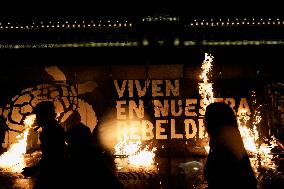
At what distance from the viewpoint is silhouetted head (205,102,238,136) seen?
3217 millimetres

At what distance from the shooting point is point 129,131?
1091 centimetres

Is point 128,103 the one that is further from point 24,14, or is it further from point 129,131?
point 24,14

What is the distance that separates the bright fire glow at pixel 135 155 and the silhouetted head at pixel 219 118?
5.20 metres

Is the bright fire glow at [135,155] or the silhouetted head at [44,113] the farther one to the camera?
the bright fire glow at [135,155]

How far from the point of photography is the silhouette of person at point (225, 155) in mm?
3037

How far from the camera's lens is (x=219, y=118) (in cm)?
323

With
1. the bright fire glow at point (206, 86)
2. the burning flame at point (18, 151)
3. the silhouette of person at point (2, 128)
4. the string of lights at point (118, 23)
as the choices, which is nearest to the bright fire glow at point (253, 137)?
the bright fire glow at point (206, 86)

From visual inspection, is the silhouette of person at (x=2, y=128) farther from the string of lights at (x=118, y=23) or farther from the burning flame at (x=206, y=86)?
the burning flame at (x=206, y=86)

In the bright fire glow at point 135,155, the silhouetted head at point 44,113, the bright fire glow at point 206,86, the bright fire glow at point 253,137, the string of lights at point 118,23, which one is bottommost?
the bright fire glow at point 135,155

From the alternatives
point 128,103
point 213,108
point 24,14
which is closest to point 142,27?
point 128,103

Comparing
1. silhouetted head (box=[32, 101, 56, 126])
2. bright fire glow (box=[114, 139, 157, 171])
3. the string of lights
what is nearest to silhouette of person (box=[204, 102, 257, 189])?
silhouetted head (box=[32, 101, 56, 126])

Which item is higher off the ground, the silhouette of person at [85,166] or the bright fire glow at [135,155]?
the silhouette of person at [85,166]

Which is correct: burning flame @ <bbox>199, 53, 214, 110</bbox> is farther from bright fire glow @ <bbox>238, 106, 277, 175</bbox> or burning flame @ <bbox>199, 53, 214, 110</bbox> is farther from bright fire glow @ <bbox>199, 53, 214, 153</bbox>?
bright fire glow @ <bbox>238, 106, 277, 175</bbox>

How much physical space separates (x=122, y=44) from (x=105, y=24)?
864 mm
